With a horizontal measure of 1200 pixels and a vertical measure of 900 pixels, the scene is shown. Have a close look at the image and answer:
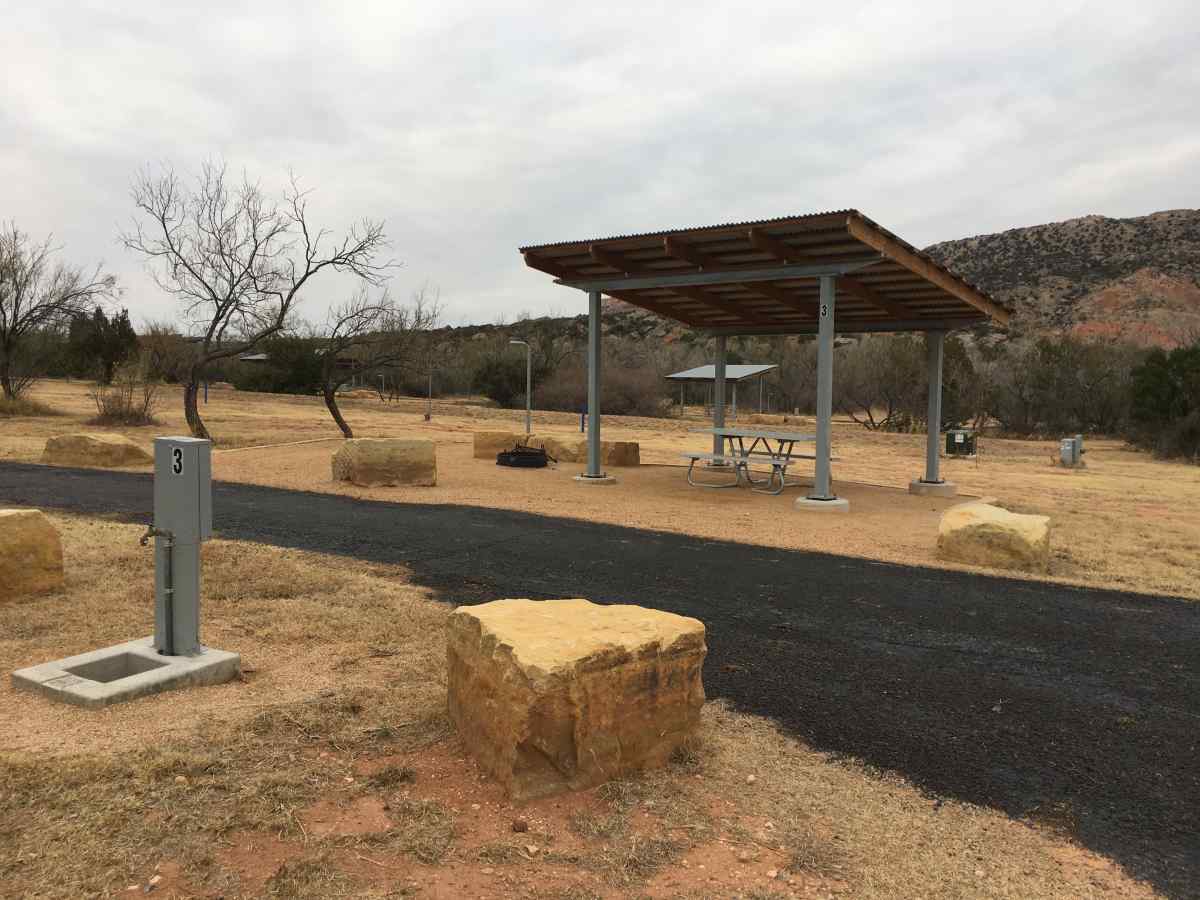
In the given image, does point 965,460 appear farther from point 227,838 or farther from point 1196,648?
point 227,838

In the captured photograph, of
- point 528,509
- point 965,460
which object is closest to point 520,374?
point 965,460

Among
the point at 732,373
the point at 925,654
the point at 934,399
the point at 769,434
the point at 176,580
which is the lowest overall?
the point at 925,654

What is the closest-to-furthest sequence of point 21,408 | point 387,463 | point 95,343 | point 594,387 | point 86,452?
point 387,463 < point 594,387 < point 86,452 < point 21,408 < point 95,343

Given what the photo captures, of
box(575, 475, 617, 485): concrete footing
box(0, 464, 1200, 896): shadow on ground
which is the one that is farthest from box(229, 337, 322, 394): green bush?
→ box(0, 464, 1200, 896): shadow on ground

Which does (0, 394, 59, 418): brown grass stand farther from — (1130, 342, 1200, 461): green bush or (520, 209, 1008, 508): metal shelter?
(1130, 342, 1200, 461): green bush

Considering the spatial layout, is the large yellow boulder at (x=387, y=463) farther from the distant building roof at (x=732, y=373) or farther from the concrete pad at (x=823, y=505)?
the distant building roof at (x=732, y=373)

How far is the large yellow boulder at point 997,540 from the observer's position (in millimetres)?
7035

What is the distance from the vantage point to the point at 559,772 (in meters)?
2.89

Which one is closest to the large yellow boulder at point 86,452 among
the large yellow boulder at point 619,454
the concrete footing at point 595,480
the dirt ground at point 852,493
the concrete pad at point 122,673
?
the dirt ground at point 852,493

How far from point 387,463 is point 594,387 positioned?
10.7 feet

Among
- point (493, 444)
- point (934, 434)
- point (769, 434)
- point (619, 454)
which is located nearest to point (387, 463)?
point (493, 444)

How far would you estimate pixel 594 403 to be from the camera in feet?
42.4

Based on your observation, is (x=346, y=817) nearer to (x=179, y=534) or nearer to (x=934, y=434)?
(x=179, y=534)

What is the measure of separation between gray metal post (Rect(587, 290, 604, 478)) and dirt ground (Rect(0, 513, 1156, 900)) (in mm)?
8932
